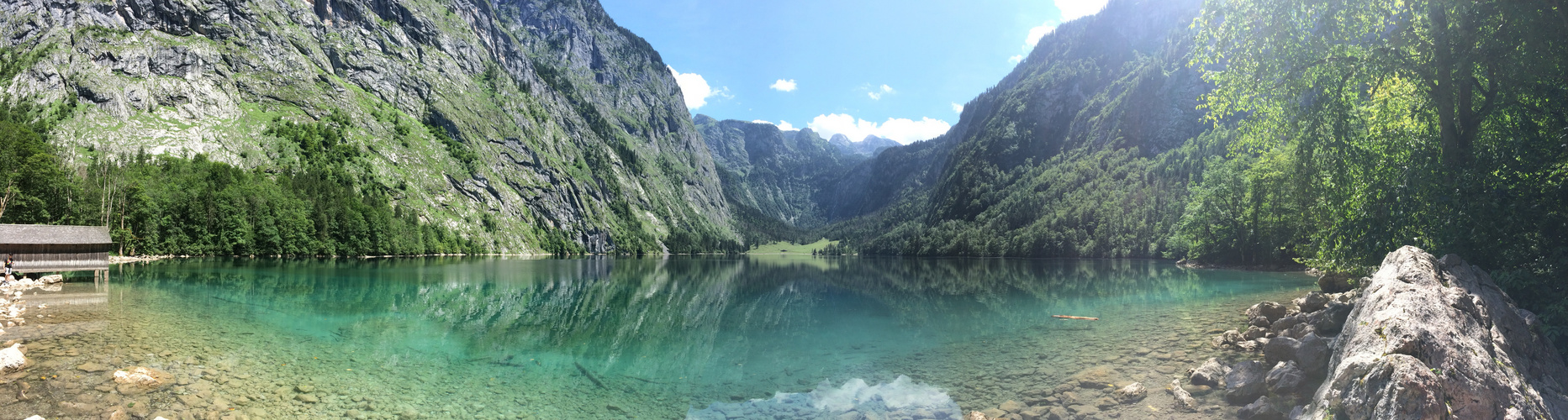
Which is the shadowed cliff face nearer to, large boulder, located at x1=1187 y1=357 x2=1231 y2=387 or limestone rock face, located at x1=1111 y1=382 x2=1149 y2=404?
limestone rock face, located at x1=1111 y1=382 x2=1149 y2=404

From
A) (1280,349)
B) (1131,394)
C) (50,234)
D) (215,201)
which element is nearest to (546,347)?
(1131,394)

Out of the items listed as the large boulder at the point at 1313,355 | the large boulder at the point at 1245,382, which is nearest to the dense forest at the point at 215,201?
the large boulder at the point at 1245,382

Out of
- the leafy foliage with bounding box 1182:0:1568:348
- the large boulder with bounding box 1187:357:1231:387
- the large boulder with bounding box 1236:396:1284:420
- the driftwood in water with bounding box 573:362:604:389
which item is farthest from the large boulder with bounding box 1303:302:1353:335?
the driftwood in water with bounding box 573:362:604:389

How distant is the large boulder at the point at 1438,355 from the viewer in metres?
7.33

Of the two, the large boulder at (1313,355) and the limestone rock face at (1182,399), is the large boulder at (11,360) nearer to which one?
the limestone rock face at (1182,399)

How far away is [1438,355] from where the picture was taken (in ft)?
25.6

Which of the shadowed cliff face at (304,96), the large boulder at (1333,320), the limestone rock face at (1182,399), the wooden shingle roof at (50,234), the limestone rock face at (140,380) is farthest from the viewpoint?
the shadowed cliff face at (304,96)

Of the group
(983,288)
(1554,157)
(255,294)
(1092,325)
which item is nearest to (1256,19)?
(1554,157)

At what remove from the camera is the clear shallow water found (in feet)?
42.7

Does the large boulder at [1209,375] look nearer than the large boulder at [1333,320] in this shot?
Yes

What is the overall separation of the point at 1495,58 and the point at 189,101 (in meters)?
165

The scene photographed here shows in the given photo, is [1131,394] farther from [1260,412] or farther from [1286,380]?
[1286,380]

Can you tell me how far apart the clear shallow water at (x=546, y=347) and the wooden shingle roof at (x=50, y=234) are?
14251 millimetres

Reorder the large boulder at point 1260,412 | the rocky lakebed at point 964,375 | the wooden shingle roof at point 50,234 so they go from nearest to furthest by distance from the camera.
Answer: the rocky lakebed at point 964,375, the large boulder at point 1260,412, the wooden shingle roof at point 50,234
